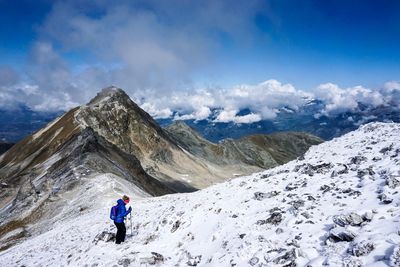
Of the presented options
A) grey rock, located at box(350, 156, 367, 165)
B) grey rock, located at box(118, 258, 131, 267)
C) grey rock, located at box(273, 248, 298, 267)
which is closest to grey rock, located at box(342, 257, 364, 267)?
grey rock, located at box(273, 248, 298, 267)

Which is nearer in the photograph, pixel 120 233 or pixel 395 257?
pixel 395 257

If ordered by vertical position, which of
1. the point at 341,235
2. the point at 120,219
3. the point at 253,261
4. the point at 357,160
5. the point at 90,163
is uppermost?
the point at 90,163

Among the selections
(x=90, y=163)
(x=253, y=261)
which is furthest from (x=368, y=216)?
(x=90, y=163)

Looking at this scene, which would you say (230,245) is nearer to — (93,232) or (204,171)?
(93,232)

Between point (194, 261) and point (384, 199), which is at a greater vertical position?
point (384, 199)

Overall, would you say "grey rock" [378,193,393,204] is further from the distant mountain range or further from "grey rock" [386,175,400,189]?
the distant mountain range

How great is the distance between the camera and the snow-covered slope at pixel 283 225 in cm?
1278

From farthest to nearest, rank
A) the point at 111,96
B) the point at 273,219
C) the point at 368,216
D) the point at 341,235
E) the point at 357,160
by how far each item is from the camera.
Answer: the point at 111,96
the point at 357,160
the point at 273,219
the point at 368,216
the point at 341,235

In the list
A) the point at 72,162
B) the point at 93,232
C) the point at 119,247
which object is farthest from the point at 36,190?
the point at 119,247

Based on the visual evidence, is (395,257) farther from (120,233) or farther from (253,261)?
(120,233)

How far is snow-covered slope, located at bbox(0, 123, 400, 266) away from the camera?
1278 cm

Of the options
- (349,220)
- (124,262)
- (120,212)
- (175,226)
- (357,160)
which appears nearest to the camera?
(349,220)

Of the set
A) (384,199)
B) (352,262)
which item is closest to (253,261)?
(352,262)

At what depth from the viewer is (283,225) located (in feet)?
51.3
